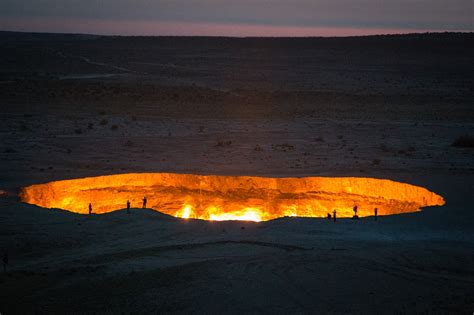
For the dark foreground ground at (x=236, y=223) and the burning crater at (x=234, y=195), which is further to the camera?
the burning crater at (x=234, y=195)

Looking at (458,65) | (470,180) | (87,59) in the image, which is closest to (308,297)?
(470,180)

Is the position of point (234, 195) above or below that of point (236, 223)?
above

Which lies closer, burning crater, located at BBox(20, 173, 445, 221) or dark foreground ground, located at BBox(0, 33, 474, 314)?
dark foreground ground, located at BBox(0, 33, 474, 314)

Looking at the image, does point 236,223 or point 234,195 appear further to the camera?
point 234,195
